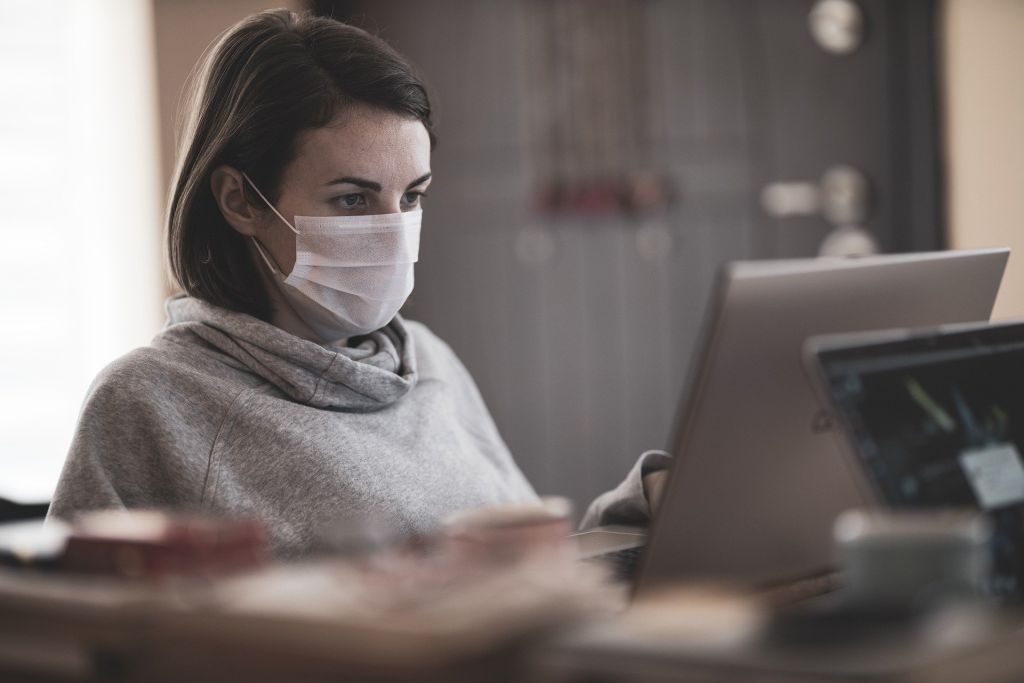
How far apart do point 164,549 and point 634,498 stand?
2.11 feet

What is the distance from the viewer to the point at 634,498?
4.24 feet

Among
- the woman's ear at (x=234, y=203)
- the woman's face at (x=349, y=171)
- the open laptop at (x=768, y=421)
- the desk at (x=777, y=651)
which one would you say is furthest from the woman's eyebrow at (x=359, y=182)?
the desk at (x=777, y=651)

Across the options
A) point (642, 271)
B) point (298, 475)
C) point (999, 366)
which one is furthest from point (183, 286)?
point (642, 271)

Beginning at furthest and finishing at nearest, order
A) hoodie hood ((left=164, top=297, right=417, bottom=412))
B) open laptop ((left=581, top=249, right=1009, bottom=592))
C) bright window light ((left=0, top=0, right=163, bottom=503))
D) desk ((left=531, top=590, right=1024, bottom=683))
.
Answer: bright window light ((left=0, top=0, right=163, bottom=503)) → hoodie hood ((left=164, top=297, right=417, bottom=412)) → open laptop ((left=581, top=249, right=1009, bottom=592)) → desk ((left=531, top=590, right=1024, bottom=683))

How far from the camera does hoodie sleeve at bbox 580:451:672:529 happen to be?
1.29 m

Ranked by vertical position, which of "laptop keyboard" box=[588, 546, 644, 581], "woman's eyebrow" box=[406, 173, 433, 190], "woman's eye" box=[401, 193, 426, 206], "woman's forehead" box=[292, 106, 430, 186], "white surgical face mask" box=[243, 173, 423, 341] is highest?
"woman's forehead" box=[292, 106, 430, 186]

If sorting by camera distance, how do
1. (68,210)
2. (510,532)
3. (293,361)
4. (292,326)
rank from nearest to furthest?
1. (510,532)
2. (293,361)
3. (292,326)
4. (68,210)

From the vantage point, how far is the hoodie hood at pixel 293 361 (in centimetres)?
139

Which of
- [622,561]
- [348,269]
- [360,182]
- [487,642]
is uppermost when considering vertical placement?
[360,182]

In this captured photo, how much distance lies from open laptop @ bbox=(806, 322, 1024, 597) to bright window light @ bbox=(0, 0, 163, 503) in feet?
8.32

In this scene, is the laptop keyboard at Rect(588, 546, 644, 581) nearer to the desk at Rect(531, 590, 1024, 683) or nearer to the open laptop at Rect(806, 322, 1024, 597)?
the open laptop at Rect(806, 322, 1024, 597)

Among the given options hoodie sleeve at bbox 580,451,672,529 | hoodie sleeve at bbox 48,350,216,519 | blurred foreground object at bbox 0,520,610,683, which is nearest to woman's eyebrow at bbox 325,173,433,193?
hoodie sleeve at bbox 48,350,216,519

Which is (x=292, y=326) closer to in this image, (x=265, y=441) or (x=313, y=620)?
(x=265, y=441)

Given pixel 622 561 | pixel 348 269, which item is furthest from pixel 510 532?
pixel 348 269
